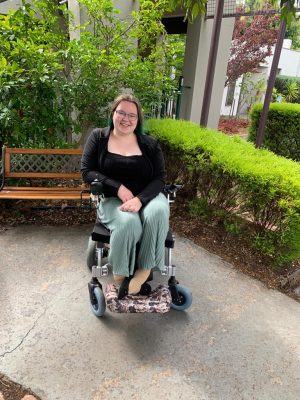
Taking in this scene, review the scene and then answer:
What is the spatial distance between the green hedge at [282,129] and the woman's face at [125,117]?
4457 millimetres

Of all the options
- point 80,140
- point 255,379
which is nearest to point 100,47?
point 80,140

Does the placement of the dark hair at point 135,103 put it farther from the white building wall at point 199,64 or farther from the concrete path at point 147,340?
the white building wall at point 199,64

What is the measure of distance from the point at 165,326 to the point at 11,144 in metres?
2.74

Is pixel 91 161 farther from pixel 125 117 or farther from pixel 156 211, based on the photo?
pixel 156 211

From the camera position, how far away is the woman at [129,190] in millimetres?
2385

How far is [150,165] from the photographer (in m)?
2.88

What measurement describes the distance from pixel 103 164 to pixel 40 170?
58.7 inches

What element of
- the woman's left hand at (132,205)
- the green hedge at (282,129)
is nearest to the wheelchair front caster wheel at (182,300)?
the woman's left hand at (132,205)

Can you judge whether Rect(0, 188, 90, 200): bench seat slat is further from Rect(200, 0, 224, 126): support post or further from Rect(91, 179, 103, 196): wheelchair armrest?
Rect(200, 0, 224, 126): support post

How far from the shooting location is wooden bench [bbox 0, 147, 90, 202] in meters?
3.69

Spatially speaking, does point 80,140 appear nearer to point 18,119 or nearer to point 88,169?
point 18,119

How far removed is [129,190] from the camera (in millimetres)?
2770

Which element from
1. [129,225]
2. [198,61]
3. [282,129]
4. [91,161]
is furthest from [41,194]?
[198,61]

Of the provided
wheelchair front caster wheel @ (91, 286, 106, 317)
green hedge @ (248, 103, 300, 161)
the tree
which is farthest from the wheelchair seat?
green hedge @ (248, 103, 300, 161)
